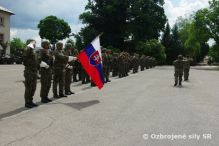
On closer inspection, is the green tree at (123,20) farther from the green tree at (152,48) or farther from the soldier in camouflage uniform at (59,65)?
the soldier in camouflage uniform at (59,65)

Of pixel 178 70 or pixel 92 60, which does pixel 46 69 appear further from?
pixel 178 70

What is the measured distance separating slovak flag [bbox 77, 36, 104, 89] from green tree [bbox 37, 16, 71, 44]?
84674 millimetres

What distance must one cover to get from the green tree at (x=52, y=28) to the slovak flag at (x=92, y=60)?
84.7m

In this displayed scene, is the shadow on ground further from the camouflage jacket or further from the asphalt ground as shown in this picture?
the camouflage jacket

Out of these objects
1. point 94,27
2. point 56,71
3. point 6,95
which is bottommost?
point 6,95

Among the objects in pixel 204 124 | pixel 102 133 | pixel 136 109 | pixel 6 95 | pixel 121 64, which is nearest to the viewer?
pixel 102 133

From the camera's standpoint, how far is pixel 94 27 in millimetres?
68938

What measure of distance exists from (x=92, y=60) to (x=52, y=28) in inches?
3378

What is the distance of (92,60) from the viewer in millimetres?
13258

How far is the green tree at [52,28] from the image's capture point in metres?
97.4

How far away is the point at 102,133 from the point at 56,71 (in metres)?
5.67

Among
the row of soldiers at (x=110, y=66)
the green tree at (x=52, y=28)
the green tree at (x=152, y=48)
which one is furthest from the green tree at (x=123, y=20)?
the row of soldiers at (x=110, y=66)

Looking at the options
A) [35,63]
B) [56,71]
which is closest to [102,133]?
[35,63]

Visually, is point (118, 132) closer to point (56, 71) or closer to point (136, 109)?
point (136, 109)
